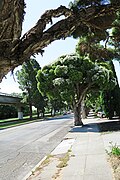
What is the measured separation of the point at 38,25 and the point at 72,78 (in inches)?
874

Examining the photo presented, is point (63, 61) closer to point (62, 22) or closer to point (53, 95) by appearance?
point (53, 95)

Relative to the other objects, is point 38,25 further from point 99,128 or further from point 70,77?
point 70,77

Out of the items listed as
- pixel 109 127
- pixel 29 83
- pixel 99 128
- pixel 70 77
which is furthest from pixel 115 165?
pixel 29 83

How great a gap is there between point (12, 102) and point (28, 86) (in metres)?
5.75

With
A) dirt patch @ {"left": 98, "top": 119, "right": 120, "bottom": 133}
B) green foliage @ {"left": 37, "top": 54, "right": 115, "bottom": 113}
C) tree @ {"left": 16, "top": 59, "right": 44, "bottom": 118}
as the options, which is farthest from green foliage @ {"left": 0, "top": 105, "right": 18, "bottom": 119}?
dirt patch @ {"left": 98, "top": 119, "right": 120, "bottom": 133}

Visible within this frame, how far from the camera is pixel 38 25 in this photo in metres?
4.73

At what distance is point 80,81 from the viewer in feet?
90.5

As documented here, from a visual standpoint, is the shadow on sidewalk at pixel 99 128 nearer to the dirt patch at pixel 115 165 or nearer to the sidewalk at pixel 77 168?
the sidewalk at pixel 77 168

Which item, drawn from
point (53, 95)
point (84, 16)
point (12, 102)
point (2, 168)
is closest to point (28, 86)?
point (12, 102)

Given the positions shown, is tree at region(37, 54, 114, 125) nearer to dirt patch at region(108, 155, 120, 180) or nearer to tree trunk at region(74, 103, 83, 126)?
tree trunk at region(74, 103, 83, 126)

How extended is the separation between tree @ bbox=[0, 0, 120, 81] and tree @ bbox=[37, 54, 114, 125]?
68.9ft

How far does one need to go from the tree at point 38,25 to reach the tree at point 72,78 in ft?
68.9

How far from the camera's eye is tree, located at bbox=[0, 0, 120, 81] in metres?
4.16

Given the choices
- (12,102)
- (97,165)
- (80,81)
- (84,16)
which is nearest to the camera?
(84,16)
